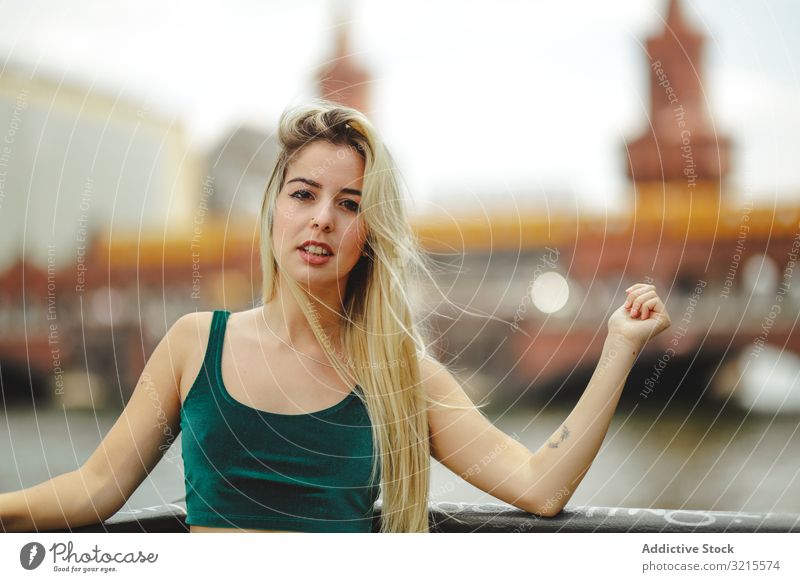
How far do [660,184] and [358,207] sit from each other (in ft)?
2.75

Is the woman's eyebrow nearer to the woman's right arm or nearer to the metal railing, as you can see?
the woman's right arm

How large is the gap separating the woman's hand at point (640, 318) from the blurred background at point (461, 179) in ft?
1.27

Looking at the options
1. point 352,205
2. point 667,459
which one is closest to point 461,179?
point 352,205

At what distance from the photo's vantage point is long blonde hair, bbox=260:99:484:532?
1.02 m

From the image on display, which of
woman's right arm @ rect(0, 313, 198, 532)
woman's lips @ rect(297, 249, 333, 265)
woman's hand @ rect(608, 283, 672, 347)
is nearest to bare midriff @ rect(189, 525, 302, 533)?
woman's right arm @ rect(0, 313, 198, 532)

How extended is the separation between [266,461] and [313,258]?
0.26 metres

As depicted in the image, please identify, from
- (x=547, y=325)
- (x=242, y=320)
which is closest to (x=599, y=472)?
(x=547, y=325)

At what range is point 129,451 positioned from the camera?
39.8 inches

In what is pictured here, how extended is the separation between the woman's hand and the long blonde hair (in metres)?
0.26

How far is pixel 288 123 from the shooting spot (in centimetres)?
103

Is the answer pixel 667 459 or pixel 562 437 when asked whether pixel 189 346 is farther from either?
pixel 667 459

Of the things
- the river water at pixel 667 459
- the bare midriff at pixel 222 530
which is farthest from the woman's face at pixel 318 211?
→ the river water at pixel 667 459
